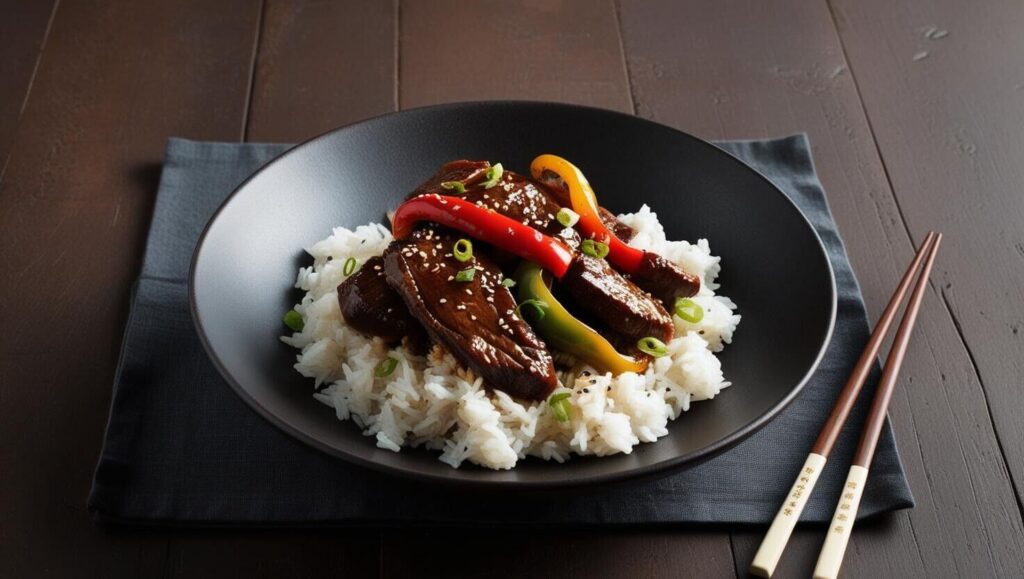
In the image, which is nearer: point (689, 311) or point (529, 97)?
point (689, 311)

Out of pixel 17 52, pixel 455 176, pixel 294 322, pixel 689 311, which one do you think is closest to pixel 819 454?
pixel 689 311

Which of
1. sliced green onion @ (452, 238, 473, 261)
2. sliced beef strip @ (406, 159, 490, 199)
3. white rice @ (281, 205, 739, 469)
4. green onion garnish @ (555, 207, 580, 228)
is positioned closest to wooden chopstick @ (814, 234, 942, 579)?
white rice @ (281, 205, 739, 469)

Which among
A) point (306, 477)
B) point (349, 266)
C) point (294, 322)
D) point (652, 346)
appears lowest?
point (306, 477)

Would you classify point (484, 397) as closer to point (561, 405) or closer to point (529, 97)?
point (561, 405)

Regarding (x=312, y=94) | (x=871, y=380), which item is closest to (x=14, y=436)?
(x=312, y=94)

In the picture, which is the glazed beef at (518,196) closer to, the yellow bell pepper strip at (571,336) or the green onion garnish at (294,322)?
the yellow bell pepper strip at (571,336)

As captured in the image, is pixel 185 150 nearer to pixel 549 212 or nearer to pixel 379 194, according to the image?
pixel 379 194
